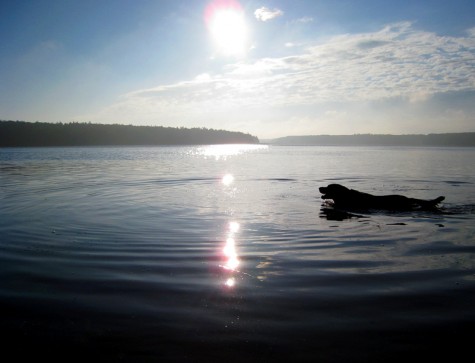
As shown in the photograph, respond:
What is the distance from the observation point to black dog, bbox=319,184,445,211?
1410 centimetres

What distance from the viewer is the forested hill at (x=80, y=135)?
126 m

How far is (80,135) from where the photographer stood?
142750 mm

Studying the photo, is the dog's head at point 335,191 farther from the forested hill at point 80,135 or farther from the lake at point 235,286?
the forested hill at point 80,135

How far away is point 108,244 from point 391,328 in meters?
6.60

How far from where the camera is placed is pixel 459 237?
9609 millimetres

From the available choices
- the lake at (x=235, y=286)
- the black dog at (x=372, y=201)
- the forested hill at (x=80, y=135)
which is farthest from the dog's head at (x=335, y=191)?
the forested hill at (x=80, y=135)

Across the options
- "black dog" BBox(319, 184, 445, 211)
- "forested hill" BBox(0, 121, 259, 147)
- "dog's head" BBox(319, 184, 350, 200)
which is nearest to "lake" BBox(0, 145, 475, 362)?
"black dog" BBox(319, 184, 445, 211)

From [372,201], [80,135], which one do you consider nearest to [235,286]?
[372,201]

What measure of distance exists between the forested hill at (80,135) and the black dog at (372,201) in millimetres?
128417

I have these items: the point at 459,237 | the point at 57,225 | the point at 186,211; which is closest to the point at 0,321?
the point at 57,225

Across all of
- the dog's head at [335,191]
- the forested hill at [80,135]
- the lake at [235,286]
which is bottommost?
the lake at [235,286]

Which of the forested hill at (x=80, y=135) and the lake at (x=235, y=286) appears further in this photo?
the forested hill at (x=80, y=135)

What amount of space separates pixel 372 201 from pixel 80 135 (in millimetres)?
144990

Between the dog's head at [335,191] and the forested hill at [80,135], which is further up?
the forested hill at [80,135]
